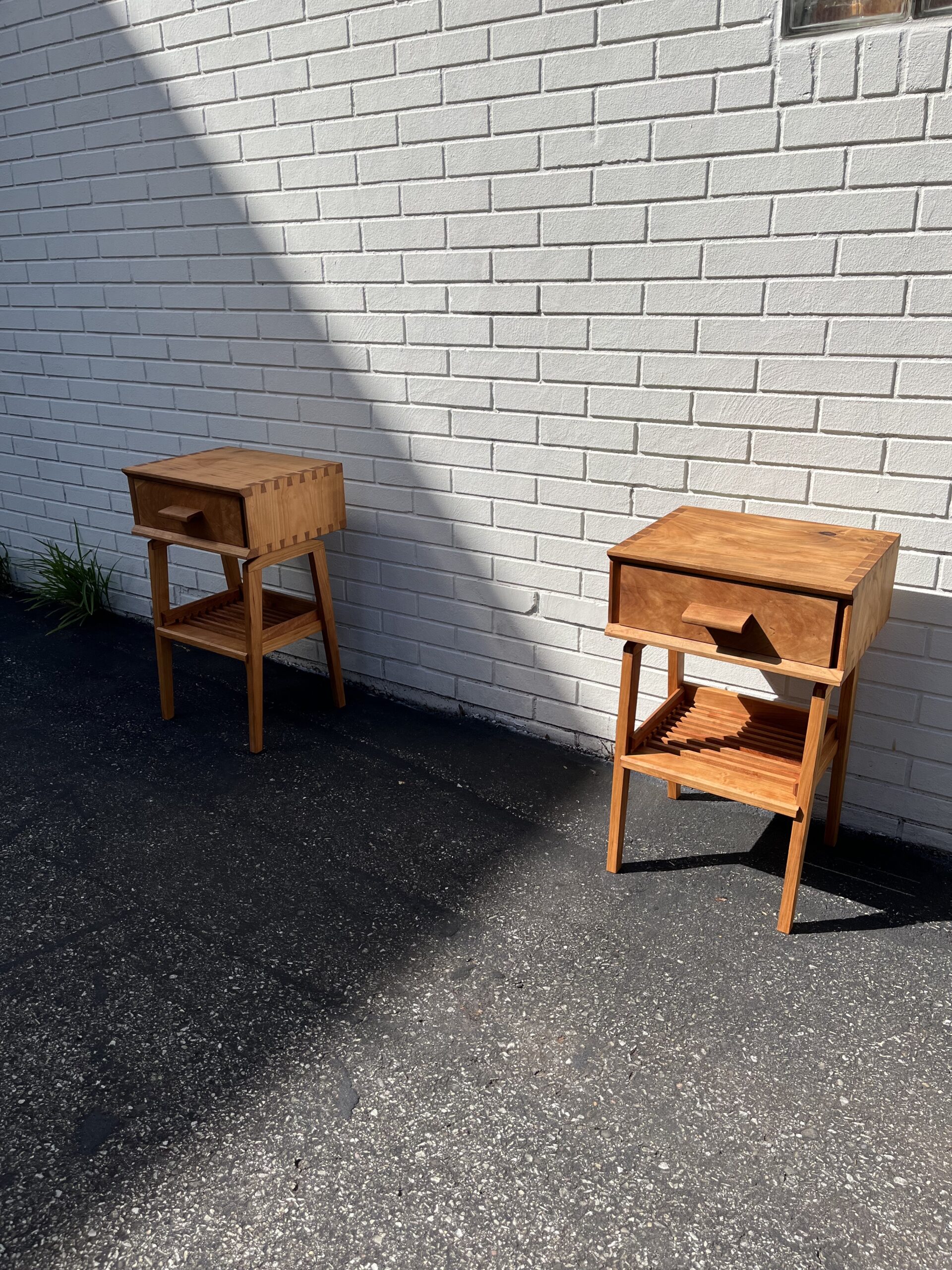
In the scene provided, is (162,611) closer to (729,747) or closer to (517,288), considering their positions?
(517,288)

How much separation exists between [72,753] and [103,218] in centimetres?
204

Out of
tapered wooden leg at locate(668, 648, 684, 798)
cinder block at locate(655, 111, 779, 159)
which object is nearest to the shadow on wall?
tapered wooden leg at locate(668, 648, 684, 798)

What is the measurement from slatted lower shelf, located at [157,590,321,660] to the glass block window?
6.72 ft

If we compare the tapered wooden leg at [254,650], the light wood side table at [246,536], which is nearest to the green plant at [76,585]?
the light wood side table at [246,536]

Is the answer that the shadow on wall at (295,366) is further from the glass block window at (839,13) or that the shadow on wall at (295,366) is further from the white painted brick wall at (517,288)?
the glass block window at (839,13)

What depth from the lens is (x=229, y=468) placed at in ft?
9.87

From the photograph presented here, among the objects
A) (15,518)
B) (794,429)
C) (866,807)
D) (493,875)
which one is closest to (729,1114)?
(493,875)

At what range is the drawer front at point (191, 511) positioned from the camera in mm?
2775

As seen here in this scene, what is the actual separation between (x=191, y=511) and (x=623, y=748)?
4.84ft

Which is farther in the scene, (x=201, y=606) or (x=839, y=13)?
(x=201, y=606)

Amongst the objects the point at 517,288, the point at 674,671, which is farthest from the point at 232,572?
the point at 674,671

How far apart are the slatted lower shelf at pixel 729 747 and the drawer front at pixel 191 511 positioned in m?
1.31

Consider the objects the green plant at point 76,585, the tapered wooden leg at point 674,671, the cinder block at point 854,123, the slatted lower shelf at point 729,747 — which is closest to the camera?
the cinder block at point 854,123

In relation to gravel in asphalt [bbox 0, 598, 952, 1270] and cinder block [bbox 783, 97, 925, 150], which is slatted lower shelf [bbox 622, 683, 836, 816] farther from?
cinder block [bbox 783, 97, 925, 150]
